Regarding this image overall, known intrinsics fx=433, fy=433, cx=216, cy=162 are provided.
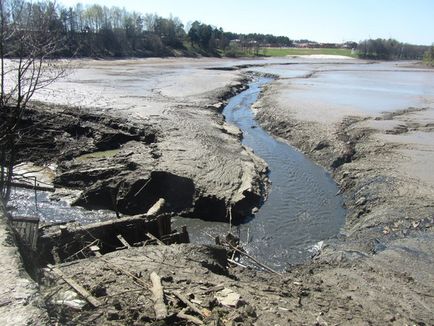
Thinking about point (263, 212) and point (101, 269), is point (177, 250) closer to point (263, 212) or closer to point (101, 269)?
point (101, 269)

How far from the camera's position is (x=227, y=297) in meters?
6.70

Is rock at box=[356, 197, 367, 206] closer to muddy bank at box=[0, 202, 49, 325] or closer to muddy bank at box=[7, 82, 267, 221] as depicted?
muddy bank at box=[7, 82, 267, 221]

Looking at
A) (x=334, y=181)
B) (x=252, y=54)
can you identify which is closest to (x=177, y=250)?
(x=334, y=181)

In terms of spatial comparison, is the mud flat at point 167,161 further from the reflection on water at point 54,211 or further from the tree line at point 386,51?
the tree line at point 386,51

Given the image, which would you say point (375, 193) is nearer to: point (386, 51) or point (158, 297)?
point (158, 297)

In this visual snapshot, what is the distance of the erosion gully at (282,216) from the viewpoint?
12.1 meters

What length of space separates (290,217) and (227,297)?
7679 millimetres

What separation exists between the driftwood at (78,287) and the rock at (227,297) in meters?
1.81

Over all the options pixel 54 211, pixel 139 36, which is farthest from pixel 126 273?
pixel 139 36

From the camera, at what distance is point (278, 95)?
35.0 m

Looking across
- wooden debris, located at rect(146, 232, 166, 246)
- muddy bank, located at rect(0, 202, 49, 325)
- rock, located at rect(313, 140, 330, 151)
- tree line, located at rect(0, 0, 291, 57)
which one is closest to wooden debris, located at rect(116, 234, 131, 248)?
wooden debris, located at rect(146, 232, 166, 246)

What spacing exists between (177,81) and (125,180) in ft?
96.2

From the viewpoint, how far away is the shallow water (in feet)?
39.5

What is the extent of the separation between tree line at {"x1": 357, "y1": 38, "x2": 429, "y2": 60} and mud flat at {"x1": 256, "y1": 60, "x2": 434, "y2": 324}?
109 metres
